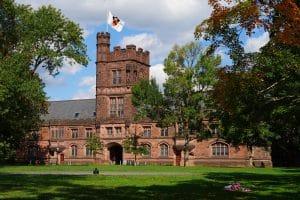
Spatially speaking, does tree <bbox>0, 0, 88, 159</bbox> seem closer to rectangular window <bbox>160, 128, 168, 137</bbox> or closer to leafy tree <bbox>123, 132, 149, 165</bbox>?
leafy tree <bbox>123, 132, 149, 165</bbox>

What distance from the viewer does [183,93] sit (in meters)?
64.1

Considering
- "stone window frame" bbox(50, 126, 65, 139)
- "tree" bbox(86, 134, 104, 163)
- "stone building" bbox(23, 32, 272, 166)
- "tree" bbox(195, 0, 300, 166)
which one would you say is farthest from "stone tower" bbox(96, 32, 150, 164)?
"tree" bbox(195, 0, 300, 166)

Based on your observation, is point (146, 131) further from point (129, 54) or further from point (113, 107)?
point (129, 54)

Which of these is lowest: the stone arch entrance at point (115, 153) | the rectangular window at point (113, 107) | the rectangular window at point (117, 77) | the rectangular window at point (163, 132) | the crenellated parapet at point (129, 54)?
the stone arch entrance at point (115, 153)

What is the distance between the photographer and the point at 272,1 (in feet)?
57.6

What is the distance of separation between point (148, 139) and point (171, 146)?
388 cm

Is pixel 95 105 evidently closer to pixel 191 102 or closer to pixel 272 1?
pixel 191 102

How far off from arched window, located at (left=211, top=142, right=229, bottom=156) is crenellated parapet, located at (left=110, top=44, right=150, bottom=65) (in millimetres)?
18064

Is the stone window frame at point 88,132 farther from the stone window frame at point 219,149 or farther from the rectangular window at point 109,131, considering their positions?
the stone window frame at point 219,149

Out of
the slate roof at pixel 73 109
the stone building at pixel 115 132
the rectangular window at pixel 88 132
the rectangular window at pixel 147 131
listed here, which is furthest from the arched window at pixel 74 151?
the rectangular window at pixel 147 131

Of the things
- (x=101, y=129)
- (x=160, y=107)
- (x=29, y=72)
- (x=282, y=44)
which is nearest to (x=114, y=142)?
(x=101, y=129)

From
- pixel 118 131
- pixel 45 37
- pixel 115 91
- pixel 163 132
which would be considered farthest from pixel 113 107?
pixel 45 37

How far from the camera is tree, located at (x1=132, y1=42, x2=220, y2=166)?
205 feet

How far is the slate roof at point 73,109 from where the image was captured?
85.7 meters
